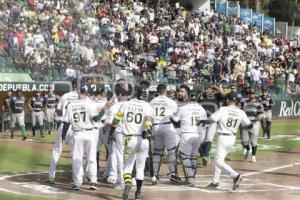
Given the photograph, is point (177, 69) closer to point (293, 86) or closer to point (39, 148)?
point (293, 86)

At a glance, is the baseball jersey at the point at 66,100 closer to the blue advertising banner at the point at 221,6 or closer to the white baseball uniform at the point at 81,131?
the white baseball uniform at the point at 81,131

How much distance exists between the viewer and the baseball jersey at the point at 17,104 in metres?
22.0

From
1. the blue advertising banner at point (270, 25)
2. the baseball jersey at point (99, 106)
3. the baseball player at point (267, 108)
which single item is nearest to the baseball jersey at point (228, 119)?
the baseball jersey at point (99, 106)

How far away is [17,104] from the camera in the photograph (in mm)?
22031

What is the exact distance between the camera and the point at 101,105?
41.4 ft

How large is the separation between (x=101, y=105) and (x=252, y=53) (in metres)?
24.5

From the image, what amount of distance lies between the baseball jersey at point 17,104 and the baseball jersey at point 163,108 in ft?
32.0

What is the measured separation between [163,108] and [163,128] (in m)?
0.40

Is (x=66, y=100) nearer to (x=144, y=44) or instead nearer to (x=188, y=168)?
(x=188, y=168)

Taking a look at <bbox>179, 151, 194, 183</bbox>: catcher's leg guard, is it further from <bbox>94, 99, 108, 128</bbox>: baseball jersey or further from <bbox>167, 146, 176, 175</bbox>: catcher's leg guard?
<bbox>94, 99, 108, 128</bbox>: baseball jersey

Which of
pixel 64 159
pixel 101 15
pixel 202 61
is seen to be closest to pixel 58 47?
pixel 101 15

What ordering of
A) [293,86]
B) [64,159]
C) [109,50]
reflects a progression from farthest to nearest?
[293,86], [109,50], [64,159]

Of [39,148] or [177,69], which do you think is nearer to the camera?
[39,148]

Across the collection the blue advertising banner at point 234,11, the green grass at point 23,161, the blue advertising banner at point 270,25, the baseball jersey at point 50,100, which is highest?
the blue advertising banner at point 234,11
